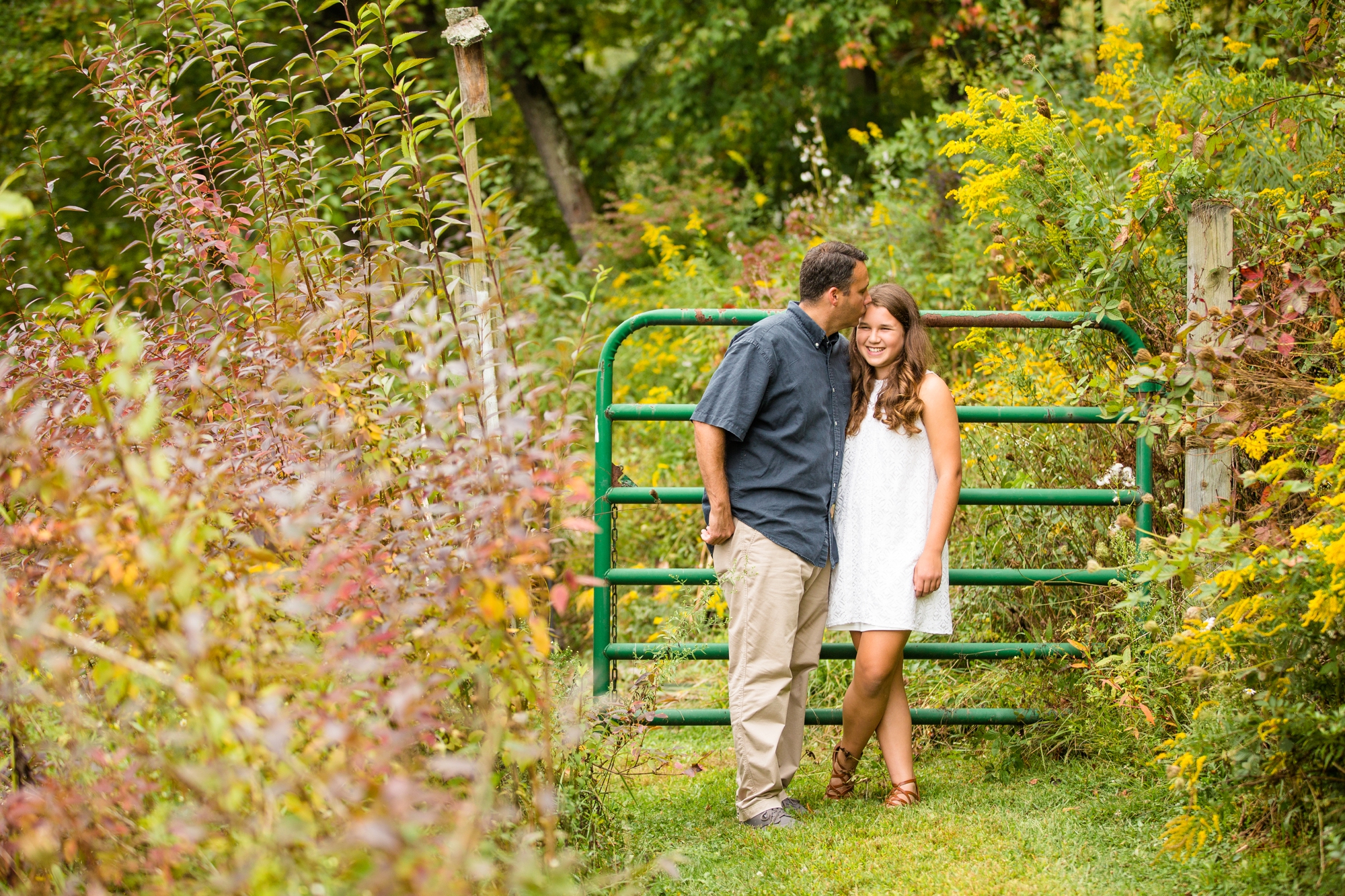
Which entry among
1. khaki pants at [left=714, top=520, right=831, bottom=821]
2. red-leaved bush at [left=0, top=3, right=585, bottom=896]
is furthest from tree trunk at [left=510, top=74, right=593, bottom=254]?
khaki pants at [left=714, top=520, right=831, bottom=821]

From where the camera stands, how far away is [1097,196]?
12.6 feet

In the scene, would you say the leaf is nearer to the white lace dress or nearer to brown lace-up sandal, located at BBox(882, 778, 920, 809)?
the white lace dress

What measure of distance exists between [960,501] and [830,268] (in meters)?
0.90

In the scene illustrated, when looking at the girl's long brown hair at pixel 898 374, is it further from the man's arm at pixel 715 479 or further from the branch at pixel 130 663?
the branch at pixel 130 663

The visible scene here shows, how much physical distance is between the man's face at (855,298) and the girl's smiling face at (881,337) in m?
0.06

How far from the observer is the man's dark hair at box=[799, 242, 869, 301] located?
3.45 m

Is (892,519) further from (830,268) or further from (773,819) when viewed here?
(773,819)

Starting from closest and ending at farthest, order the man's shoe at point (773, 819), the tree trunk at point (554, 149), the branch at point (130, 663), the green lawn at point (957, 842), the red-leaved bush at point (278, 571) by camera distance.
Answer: the branch at point (130, 663) < the red-leaved bush at point (278, 571) < the green lawn at point (957, 842) < the man's shoe at point (773, 819) < the tree trunk at point (554, 149)

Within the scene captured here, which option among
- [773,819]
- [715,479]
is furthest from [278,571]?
[773,819]

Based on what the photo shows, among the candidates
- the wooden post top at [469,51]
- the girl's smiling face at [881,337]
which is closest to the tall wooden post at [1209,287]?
the girl's smiling face at [881,337]

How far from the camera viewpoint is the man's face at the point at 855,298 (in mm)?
3461

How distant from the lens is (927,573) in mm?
3447

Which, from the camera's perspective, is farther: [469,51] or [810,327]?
[469,51]

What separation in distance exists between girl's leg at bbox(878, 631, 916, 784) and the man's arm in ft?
2.40
